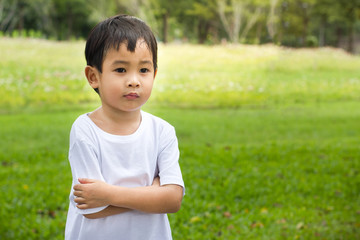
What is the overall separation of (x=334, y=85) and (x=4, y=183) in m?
7.22

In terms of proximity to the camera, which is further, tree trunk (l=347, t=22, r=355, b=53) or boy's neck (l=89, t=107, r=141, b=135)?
tree trunk (l=347, t=22, r=355, b=53)

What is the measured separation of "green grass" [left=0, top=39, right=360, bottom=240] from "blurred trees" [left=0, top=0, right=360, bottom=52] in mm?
255

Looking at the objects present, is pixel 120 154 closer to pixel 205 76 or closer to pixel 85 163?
pixel 85 163

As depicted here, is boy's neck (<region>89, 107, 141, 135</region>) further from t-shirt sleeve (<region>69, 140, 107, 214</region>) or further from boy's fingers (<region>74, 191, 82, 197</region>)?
boy's fingers (<region>74, 191, 82, 197</region>)

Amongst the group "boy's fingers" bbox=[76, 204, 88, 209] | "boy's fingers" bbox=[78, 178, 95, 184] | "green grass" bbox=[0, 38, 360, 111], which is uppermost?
"boy's fingers" bbox=[78, 178, 95, 184]

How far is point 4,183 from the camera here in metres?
4.09

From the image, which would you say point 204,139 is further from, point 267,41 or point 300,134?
point 267,41

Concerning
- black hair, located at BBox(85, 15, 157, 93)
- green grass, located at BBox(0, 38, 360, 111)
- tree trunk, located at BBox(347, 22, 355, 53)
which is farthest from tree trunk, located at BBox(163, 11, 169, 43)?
black hair, located at BBox(85, 15, 157, 93)

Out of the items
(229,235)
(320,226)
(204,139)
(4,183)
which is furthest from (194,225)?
(204,139)

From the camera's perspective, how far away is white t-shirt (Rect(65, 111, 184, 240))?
126 centimetres

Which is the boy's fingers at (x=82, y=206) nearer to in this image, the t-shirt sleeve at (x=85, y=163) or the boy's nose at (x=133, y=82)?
the t-shirt sleeve at (x=85, y=163)

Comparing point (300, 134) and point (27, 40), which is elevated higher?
point (27, 40)

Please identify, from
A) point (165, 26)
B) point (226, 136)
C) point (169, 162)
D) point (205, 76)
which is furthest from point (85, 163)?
point (165, 26)

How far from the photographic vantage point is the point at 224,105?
8.66 meters
